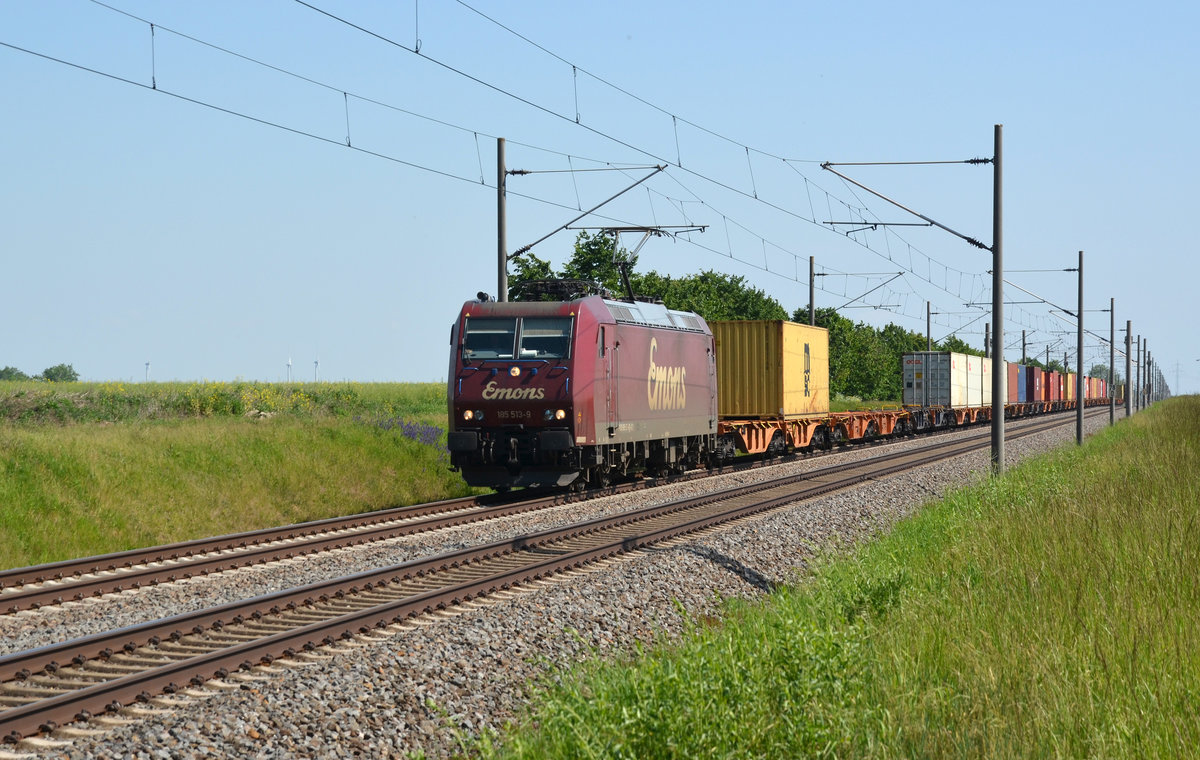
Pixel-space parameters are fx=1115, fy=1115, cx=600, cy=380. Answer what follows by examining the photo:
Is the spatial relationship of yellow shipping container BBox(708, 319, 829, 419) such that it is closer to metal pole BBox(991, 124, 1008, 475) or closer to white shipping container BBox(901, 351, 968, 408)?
metal pole BBox(991, 124, 1008, 475)

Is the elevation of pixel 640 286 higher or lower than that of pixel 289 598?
higher

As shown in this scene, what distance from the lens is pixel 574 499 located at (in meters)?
20.5

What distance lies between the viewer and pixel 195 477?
57.3ft

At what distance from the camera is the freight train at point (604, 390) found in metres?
19.0

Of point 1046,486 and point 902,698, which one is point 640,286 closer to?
point 1046,486

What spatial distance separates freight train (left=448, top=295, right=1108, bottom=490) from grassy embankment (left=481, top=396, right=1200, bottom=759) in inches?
381

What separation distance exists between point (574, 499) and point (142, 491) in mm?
7568

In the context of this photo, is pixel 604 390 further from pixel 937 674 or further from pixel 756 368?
pixel 937 674

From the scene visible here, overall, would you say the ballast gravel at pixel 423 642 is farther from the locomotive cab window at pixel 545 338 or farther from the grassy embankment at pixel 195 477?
the locomotive cab window at pixel 545 338

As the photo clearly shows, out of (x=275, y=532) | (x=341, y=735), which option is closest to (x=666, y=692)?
(x=341, y=735)

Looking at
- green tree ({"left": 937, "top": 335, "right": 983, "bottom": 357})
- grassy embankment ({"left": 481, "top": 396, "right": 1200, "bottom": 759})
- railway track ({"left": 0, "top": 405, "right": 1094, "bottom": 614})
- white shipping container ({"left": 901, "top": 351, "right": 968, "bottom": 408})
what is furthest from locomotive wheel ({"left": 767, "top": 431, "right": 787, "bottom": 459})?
green tree ({"left": 937, "top": 335, "right": 983, "bottom": 357})

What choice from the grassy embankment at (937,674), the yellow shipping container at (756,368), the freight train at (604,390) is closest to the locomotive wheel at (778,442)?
the freight train at (604,390)

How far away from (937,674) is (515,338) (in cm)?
1369

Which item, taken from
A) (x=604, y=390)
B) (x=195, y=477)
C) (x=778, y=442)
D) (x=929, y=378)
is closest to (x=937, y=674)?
(x=604, y=390)
